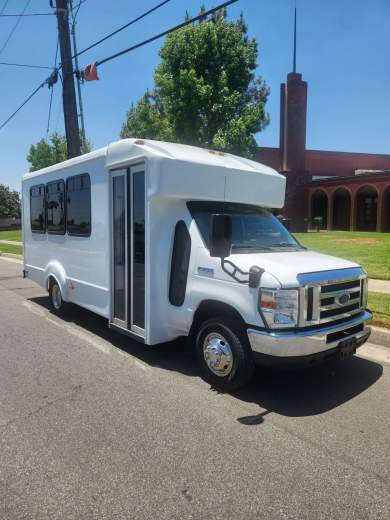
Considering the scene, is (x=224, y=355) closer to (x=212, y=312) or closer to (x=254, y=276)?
(x=212, y=312)

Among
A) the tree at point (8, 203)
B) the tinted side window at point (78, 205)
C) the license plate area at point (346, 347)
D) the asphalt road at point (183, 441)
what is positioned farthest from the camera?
the tree at point (8, 203)

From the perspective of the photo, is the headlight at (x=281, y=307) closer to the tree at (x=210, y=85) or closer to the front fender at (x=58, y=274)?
the front fender at (x=58, y=274)

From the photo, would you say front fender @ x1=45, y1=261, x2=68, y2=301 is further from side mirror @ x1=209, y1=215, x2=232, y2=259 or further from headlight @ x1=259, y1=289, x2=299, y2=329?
headlight @ x1=259, y1=289, x2=299, y2=329

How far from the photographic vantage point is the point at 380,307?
293 inches

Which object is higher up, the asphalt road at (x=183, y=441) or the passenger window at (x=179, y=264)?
the passenger window at (x=179, y=264)

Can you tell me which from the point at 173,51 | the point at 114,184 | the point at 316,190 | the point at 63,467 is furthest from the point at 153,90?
the point at 63,467

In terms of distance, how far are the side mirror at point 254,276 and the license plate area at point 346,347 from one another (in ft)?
3.67

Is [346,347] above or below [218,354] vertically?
above

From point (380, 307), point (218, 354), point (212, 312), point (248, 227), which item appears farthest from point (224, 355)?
point (380, 307)

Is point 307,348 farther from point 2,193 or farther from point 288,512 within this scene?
point 2,193

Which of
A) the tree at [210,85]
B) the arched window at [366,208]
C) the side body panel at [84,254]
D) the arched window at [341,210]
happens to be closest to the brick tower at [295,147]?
the arched window at [341,210]

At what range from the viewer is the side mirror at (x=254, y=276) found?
4113mm

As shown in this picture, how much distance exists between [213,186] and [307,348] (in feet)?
7.45

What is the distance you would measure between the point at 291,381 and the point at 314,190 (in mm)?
31959
